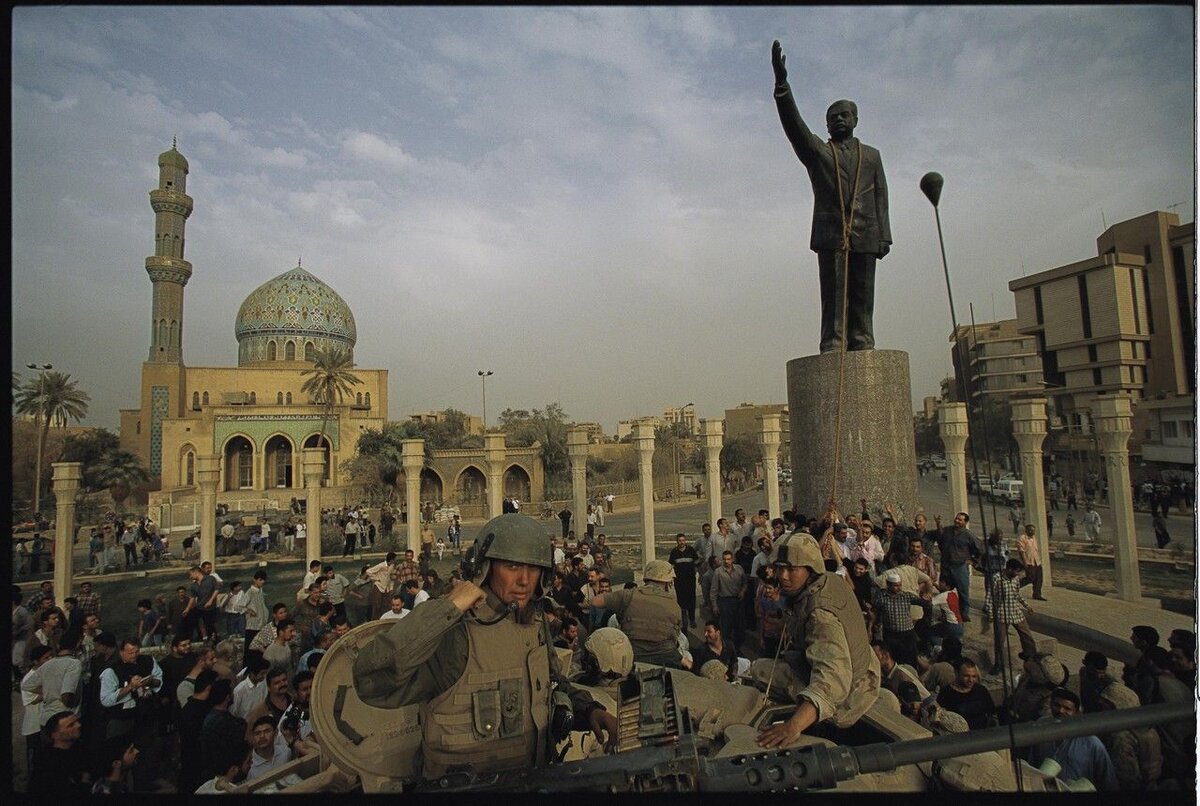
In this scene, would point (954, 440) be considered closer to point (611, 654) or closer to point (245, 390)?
point (611, 654)

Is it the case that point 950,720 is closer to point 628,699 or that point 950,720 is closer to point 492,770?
point 628,699

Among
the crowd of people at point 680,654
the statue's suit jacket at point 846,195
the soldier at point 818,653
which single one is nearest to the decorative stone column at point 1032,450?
the crowd of people at point 680,654

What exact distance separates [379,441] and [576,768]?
1380 inches

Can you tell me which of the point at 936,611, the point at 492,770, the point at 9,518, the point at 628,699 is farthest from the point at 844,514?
the point at 9,518

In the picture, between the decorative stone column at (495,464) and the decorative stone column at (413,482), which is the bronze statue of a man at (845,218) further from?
the decorative stone column at (413,482)

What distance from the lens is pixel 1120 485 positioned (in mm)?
8281

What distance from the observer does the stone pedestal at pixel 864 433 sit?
770cm

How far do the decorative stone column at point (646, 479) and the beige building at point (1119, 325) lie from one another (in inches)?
915

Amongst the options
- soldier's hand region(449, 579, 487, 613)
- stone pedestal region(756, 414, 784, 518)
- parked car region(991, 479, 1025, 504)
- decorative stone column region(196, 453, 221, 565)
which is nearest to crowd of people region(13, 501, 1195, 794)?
soldier's hand region(449, 579, 487, 613)

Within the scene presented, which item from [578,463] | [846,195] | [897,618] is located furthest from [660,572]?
[578,463]

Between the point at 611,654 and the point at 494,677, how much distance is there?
4.33ft

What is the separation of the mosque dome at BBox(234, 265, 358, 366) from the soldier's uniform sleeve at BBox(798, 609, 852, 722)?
47410 millimetres

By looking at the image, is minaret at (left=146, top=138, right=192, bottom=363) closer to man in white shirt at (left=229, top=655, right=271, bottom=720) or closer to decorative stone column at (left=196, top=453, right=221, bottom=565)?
decorative stone column at (left=196, top=453, right=221, bottom=565)

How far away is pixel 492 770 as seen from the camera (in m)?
2.46
